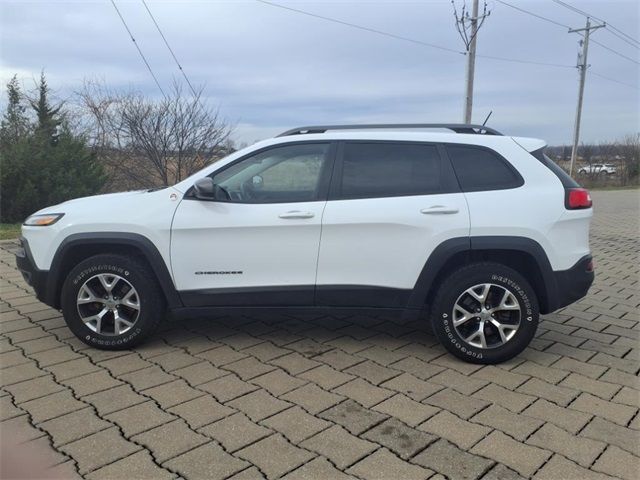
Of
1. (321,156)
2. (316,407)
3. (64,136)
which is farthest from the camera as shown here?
(64,136)

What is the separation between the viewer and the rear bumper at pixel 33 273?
13.4 feet

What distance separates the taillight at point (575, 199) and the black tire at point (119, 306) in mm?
3084

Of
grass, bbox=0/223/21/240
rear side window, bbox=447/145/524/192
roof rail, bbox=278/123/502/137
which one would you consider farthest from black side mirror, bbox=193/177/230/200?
grass, bbox=0/223/21/240

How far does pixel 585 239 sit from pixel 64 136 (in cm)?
1291

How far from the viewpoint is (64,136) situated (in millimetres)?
13492

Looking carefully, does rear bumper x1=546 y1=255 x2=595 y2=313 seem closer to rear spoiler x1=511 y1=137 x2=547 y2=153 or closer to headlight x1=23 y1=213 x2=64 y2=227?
rear spoiler x1=511 y1=137 x2=547 y2=153

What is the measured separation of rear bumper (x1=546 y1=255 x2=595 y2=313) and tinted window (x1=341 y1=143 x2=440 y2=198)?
3.60ft

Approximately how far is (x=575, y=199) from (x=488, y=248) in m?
0.73

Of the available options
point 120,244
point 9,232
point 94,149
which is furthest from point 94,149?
point 120,244

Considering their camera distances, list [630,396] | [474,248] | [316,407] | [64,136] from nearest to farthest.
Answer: [316,407], [630,396], [474,248], [64,136]

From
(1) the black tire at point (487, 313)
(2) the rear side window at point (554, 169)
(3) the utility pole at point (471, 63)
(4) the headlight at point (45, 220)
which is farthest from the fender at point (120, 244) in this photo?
(3) the utility pole at point (471, 63)

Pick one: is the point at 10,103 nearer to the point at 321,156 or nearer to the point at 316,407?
the point at 321,156

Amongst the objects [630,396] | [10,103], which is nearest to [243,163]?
[630,396]

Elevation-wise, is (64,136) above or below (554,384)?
above
